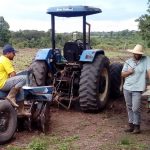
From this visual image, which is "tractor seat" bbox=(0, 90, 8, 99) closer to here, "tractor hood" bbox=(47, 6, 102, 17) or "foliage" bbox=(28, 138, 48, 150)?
"foliage" bbox=(28, 138, 48, 150)

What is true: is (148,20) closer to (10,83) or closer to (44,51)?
Result: (44,51)

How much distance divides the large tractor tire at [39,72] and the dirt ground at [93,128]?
2.40ft

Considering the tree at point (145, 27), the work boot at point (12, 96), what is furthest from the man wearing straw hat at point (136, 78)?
the tree at point (145, 27)

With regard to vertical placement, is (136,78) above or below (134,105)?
above

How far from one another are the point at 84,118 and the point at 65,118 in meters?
0.43

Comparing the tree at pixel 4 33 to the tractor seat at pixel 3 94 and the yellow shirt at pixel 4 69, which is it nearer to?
the tractor seat at pixel 3 94

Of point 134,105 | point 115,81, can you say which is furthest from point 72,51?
point 134,105

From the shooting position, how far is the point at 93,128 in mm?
9766

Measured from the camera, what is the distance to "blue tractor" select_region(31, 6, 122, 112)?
438 inches

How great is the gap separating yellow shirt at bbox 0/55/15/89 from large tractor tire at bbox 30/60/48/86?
2798mm

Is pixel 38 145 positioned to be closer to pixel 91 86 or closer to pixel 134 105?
pixel 134 105

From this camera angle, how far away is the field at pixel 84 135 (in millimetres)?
8055

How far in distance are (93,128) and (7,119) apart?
1982 mm

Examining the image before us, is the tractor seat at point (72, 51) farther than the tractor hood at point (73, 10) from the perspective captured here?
Yes
